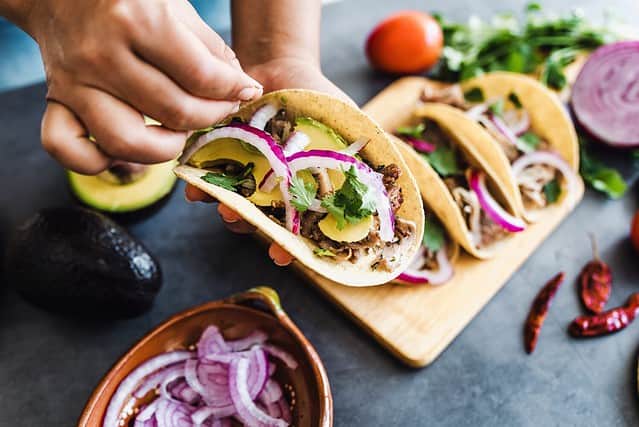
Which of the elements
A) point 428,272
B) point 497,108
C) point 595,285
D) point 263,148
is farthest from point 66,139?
point 595,285

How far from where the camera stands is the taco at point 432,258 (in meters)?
2.32

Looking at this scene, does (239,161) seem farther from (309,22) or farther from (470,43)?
(470,43)

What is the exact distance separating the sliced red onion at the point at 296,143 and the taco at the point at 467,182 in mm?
631

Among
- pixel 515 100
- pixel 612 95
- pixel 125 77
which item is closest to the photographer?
pixel 125 77

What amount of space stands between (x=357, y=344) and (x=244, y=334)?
0.44 meters

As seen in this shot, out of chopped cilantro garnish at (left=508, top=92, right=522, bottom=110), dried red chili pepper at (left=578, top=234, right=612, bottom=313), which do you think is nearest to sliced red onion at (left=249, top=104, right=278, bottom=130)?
chopped cilantro garnish at (left=508, top=92, right=522, bottom=110)

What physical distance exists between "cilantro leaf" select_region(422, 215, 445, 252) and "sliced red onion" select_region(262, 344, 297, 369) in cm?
68

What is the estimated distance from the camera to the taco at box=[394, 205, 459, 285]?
232 centimetres

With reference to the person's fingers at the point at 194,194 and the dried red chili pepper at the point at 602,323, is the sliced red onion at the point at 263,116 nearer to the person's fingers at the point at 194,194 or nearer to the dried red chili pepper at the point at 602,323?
the person's fingers at the point at 194,194

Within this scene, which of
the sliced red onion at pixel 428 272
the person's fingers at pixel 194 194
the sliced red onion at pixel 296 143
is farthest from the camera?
the sliced red onion at pixel 428 272

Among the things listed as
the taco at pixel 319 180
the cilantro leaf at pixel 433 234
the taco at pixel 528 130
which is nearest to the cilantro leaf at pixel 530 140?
the taco at pixel 528 130

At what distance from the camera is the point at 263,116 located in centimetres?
184

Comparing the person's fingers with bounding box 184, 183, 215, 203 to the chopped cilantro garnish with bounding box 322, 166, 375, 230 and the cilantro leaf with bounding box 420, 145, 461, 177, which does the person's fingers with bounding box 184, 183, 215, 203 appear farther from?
the cilantro leaf with bounding box 420, 145, 461, 177

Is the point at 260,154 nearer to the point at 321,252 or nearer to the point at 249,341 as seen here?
the point at 321,252
